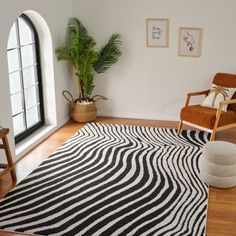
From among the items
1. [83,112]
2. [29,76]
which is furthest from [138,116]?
[29,76]

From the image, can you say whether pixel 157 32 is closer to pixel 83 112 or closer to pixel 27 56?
pixel 83 112

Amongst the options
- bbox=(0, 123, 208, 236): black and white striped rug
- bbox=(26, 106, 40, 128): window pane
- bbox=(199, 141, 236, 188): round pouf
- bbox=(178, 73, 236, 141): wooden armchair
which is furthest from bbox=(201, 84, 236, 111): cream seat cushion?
bbox=(26, 106, 40, 128): window pane

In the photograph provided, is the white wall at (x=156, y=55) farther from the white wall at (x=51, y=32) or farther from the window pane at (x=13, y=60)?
the window pane at (x=13, y=60)

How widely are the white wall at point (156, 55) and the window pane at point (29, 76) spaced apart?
117cm

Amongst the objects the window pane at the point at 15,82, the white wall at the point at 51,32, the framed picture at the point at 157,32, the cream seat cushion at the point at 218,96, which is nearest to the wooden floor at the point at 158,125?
the white wall at the point at 51,32

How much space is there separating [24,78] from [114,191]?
90.0 inches

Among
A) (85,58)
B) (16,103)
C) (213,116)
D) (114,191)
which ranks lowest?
(114,191)

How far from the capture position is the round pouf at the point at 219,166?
4.02m

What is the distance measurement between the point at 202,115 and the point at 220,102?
0.95 ft

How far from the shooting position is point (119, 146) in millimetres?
5215

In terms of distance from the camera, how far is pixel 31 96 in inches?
225

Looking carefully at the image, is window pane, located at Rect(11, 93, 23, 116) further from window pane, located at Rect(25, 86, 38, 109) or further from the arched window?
window pane, located at Rect(25, 86, 38, 109)

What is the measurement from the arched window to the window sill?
8 cm

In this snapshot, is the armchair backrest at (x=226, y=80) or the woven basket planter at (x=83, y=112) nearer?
the armchair backrest at (x=226, y=80)
